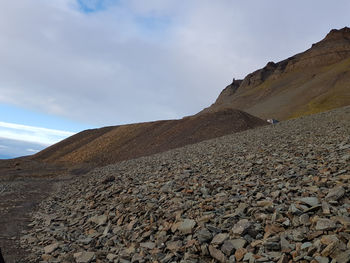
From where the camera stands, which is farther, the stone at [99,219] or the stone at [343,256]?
the stone at [99,219]

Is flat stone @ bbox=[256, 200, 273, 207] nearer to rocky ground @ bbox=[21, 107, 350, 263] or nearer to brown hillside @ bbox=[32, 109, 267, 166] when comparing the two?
rocky ground @ bbox=[21, 107, 350, 263]

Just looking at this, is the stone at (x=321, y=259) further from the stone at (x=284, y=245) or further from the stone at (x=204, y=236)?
the stone at (x=204, y=236)

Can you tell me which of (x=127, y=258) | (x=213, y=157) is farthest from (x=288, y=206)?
(x=213, y=157)

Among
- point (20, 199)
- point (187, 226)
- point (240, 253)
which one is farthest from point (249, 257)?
point (20, 199)

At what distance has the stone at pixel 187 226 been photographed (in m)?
6.94

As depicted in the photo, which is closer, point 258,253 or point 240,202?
point 258,253

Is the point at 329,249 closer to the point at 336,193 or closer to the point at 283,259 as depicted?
the point at 283,259

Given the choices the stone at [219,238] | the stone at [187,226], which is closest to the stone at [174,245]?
the stone at [187,226]

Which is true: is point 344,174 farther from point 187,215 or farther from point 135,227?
point 135,227

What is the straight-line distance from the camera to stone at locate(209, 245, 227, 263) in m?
5.63

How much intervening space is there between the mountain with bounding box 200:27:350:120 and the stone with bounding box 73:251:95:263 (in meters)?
61.5

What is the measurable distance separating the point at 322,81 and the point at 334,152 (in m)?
85.7

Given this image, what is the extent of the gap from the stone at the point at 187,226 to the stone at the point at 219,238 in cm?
82

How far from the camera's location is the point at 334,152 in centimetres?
1114
